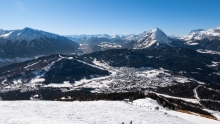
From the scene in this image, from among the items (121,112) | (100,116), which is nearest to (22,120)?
(100,116)

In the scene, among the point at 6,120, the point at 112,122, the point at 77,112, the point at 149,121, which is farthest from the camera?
the point at 77,112

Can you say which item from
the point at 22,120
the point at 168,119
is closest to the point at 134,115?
the point at 168,119

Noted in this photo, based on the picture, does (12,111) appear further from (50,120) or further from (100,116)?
(100,116)

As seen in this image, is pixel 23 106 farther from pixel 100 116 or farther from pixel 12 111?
pixel 100 116

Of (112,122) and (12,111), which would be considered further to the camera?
(12,111)

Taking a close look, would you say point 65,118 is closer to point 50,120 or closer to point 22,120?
point 50,120

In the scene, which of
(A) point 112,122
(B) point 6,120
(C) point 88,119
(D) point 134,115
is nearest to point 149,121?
(D) point 134,115

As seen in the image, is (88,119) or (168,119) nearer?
(88,119)

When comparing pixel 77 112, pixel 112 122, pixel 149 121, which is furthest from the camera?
pixel 77 112

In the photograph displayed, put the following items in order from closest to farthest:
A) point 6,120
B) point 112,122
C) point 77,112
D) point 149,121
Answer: point 6,120 < point 112,122 < point 149,121 < point 77,112
